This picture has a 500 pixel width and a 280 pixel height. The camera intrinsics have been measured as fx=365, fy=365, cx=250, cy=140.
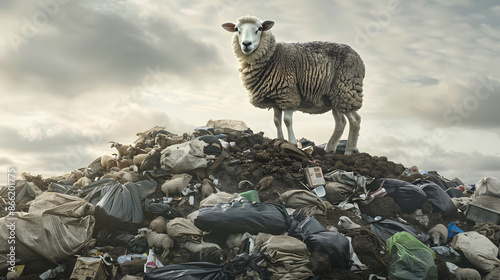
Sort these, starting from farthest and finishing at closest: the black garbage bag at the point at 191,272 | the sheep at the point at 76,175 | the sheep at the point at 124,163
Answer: the sheep at the point at 76,175 < the sheep at the point at 124,163 < the black garbage bag at the point at 191,272

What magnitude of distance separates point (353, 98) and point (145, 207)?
4621 mm

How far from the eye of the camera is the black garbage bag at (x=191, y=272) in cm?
329

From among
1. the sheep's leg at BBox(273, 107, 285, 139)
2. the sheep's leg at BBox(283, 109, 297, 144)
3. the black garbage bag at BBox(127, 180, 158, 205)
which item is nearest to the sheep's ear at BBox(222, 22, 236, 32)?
the sheep's leg at BBox(273, 107, 285, 139)

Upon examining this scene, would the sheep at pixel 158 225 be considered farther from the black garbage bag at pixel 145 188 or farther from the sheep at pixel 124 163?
the sheep at pixel 124 163

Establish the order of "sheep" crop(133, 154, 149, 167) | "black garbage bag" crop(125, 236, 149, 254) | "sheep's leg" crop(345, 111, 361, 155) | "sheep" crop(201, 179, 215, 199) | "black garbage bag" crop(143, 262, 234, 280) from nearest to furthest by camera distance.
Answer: "black garbage bag" crop(143, 262, 234, 280) → "black garbage bag" crop(125, 236, 149, 254) → "sheep" crop(201, 179, 215, 199) → "sheep" crop(133, 154, 149, 167) → "sheep's leg" crop(345, 111, 361, 155)

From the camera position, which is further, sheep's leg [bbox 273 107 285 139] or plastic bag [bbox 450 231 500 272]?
sheep's leg [bbox 273 107 285 139]

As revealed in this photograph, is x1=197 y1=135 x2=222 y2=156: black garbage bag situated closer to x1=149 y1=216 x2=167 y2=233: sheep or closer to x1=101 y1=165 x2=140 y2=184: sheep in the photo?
x1=101 y1=165 x2=140 y2=184: sheep

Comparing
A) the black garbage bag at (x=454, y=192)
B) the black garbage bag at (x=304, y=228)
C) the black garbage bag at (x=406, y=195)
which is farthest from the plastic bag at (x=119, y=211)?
the black garbage bag at (x=454, y=192)

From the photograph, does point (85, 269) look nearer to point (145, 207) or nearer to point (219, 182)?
point (145, 207)

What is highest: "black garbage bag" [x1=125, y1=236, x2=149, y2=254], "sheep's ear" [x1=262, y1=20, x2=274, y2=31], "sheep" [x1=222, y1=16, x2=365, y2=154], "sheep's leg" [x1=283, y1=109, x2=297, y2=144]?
"sheep's ear" [x1=262, y1=20, x2=274, y2=31]

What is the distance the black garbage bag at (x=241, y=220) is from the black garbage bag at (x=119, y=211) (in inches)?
31.0

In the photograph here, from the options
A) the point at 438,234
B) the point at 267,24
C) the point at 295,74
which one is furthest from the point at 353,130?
the point at 438,234

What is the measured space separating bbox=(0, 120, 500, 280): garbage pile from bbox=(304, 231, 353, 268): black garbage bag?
1 cm

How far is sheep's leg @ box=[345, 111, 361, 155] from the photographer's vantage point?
24.4 ft
